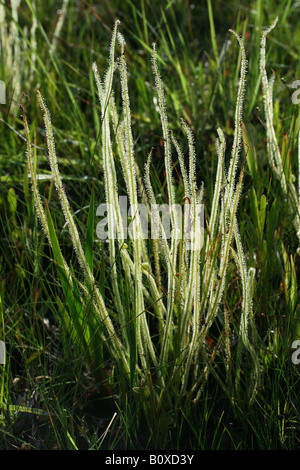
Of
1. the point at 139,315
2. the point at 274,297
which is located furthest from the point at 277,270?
the point at 139,315

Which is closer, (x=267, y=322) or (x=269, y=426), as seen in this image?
(x=269, y=426)

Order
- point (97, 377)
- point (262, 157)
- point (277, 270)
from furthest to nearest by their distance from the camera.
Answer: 1. point (262, 157)
2. point (277, 270)
3. point (97, 377)

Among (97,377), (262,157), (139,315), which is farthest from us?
(262,157)

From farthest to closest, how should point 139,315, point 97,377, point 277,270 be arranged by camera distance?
point 277,270, point 97,377, point 139,315

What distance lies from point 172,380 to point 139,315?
0.13 m

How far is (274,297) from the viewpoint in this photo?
104cm

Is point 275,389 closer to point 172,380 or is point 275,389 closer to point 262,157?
point 172,380

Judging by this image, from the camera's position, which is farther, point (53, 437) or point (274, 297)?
point (274, 297)
